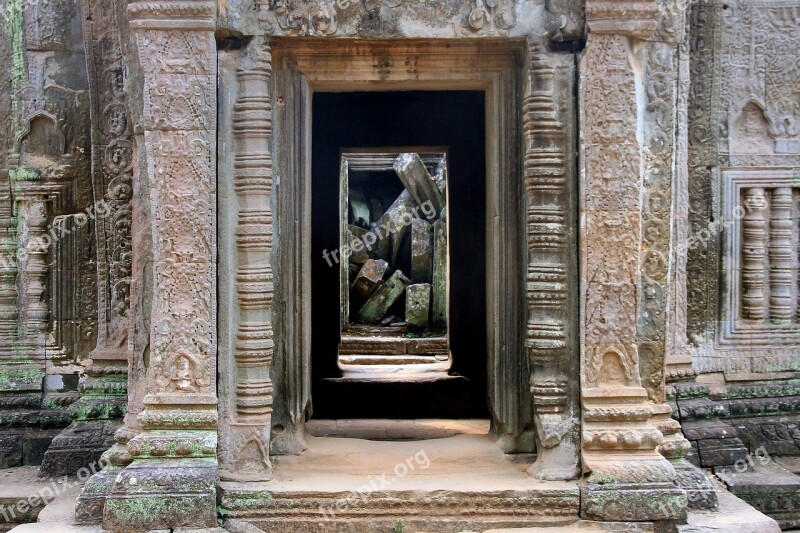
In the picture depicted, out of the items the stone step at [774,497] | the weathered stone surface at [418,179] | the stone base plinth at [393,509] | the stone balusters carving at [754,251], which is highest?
the weathered stone surface at [418,179]

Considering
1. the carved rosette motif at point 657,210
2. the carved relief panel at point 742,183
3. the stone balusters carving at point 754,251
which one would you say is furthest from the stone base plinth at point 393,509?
the stone balusters carving at point 754,251

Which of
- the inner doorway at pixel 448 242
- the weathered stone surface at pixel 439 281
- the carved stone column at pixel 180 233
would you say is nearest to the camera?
the carved stone column at pixel 180 233

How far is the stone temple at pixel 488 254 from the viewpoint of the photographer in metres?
4.34

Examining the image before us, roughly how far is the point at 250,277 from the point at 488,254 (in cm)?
149

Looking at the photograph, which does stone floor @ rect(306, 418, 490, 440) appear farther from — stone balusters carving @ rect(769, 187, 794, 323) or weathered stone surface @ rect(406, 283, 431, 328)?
weathered stone surface @ rect(406, 283, 431, 328)

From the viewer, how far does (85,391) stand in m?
5.95

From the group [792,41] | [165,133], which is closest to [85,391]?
[165,133]

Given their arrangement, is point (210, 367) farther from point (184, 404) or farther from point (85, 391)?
point (85, 391)

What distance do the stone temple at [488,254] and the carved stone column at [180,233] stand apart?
0.04 ft

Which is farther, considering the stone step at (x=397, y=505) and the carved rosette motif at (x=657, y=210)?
the carved rosette motif at (x=657, y=210)

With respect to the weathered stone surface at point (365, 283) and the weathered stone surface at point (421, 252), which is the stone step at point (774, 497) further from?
the weathered stone surface at point (365, 283)

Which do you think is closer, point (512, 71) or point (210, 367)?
point (210, 367)

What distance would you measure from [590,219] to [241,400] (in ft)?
6.94

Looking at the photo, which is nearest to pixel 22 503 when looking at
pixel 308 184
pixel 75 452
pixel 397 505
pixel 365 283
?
pixel 75 452
